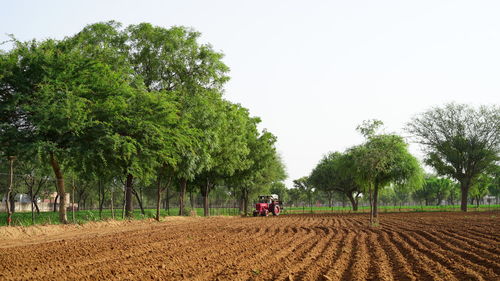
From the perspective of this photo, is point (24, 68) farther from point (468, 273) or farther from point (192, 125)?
point (468, 273)

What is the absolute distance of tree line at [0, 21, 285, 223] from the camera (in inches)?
867

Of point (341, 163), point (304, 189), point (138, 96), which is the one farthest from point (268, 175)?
point (304, 189)

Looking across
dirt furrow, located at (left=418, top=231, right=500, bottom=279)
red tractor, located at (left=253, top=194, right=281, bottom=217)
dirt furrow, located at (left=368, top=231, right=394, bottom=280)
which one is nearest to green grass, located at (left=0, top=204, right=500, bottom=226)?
red tractor, located at (left=253, top=194, right=281, bottom=217)

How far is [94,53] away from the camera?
95.0 feet

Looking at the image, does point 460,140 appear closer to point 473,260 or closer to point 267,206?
point 267,206

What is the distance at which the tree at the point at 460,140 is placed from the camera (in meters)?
56.7

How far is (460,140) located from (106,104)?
47.1 metres

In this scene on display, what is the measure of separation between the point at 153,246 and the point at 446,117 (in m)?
51.7

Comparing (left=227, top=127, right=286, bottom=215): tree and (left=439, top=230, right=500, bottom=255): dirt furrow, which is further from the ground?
(left=227, top=127, right=286, bottom=215): tree

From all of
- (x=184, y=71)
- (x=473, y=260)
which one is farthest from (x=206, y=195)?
(x=473, y=260)

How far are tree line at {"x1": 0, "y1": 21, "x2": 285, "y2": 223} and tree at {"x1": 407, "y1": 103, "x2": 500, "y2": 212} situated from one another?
3225 centimetres

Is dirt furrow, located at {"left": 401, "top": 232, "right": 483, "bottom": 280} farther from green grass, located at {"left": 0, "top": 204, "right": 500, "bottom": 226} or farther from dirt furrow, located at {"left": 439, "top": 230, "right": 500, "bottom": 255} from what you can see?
green grass, located at {"left": 0, "top": 204, "right": 500, "bottom": 226}

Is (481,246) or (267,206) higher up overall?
(481,246)

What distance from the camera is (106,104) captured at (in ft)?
80.0
